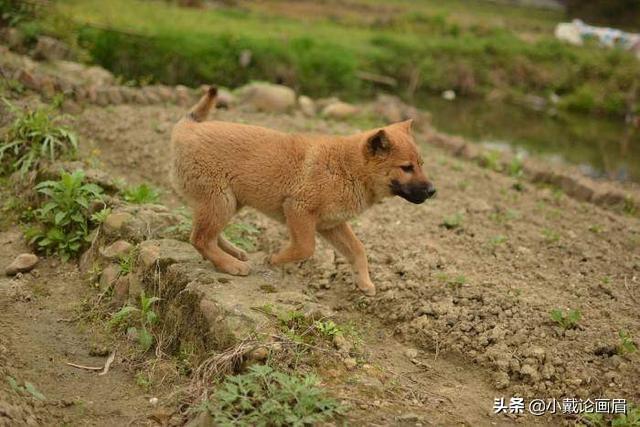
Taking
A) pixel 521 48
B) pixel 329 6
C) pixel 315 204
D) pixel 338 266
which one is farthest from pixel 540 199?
pixel 329 6

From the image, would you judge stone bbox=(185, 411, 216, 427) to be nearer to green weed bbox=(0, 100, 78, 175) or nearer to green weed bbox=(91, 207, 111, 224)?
green weed bbox=(91, 207, 111, 224)

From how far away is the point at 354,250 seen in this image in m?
7.11

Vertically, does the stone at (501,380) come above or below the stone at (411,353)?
above

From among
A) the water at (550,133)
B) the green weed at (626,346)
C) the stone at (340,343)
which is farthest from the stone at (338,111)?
the stone at (340,343)

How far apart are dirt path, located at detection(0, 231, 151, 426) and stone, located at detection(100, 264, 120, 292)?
16cm

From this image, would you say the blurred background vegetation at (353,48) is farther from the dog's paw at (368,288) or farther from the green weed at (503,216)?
the dog's paw at (368,288)

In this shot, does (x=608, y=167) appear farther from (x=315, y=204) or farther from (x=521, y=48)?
(x=315, y=204)

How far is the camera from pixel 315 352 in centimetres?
552

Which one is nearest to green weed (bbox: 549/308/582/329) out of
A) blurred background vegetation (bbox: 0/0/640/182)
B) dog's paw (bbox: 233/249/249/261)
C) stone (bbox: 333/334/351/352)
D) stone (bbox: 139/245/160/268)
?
stone (bbox: 333/334/351/352)

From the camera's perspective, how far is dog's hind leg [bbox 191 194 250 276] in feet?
21.1

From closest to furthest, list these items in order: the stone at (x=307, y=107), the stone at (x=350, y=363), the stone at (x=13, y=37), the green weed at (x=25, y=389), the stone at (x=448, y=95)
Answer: the green weed at (x=25, y=389) < the stone at (x=350, y=363) < the stone at (x=13, y=37) < the stone at (x=307, y=107) < the stone at (x=448, y=95)

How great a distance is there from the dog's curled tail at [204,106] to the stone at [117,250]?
4.84ft

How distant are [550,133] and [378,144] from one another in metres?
14.8

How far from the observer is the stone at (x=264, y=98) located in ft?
47.1
